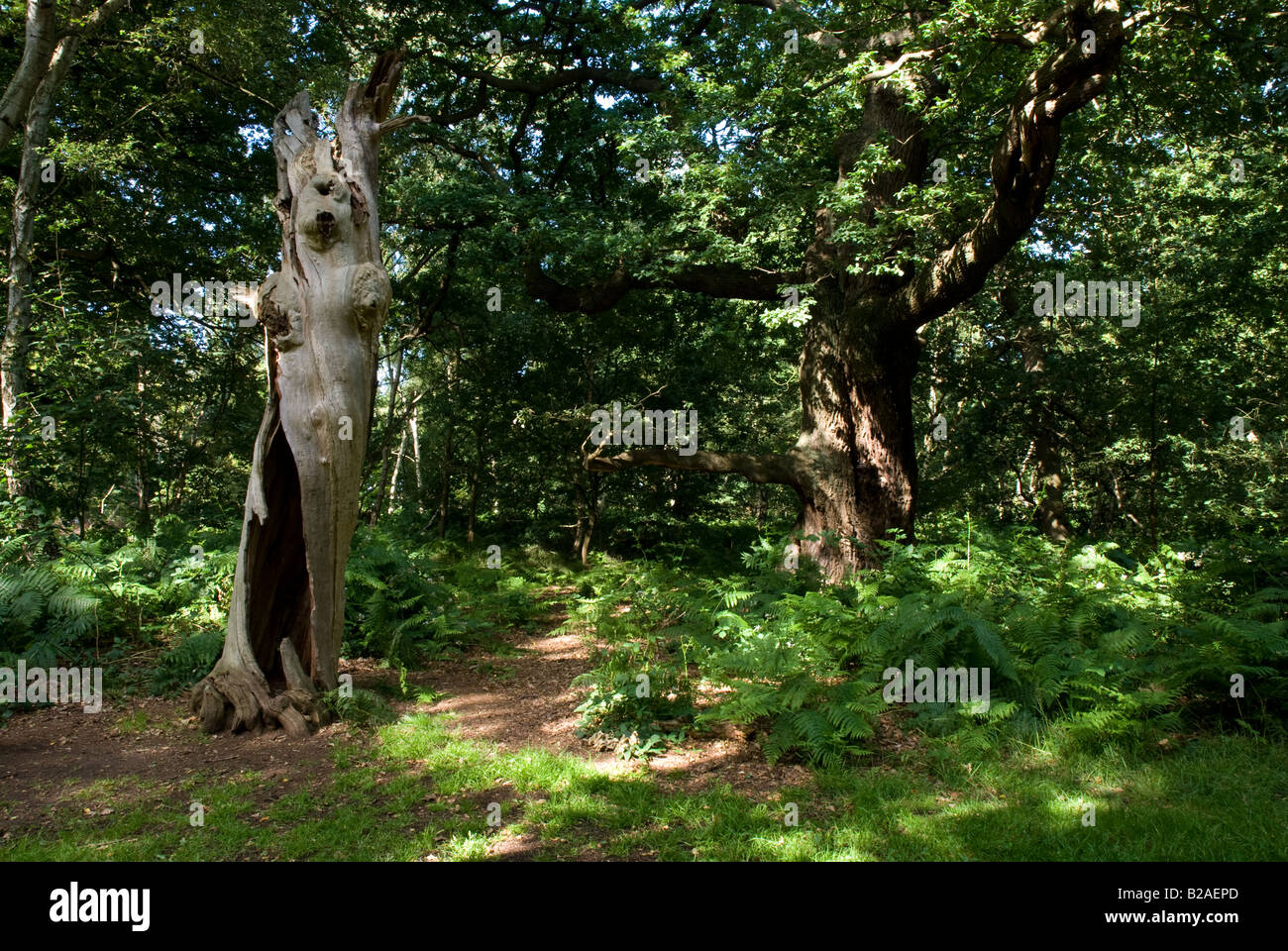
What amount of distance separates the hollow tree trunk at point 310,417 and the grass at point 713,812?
1153 millimetres

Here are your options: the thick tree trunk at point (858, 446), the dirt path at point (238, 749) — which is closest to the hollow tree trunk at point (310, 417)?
the dirt path at point (238, 749)

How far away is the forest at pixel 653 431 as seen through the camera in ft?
15.9

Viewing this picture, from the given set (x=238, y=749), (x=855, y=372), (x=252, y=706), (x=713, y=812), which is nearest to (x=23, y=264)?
(x=252, y=706)

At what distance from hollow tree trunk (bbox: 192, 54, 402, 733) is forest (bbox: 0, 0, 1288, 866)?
0.04 meters

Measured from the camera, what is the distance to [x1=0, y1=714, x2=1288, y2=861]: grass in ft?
12.8

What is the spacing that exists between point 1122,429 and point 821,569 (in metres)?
9.17

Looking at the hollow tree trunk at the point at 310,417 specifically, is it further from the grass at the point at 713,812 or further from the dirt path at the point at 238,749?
the grass at the point at 713,812

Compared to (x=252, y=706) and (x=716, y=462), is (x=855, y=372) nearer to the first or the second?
(x=716, y=462)

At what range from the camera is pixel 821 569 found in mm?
9367

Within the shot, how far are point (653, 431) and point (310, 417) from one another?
27.4 ft

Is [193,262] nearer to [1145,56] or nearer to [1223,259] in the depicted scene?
[1145,56]

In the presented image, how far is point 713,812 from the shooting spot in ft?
14.4

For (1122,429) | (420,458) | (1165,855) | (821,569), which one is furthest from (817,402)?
(420,458)

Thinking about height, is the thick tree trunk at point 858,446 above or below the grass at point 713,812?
above
